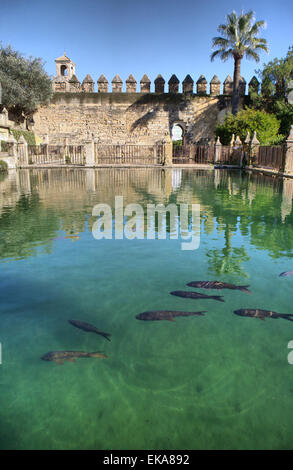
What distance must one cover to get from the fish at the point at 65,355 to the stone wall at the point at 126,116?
93.3 feet

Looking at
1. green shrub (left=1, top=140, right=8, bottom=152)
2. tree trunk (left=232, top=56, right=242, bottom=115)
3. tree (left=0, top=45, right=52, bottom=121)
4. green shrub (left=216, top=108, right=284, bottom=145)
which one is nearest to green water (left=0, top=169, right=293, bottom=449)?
green shrub (left=1, top=140, right=8, bottom=152)

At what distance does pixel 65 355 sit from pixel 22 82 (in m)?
30.5

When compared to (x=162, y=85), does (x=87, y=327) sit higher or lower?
lower

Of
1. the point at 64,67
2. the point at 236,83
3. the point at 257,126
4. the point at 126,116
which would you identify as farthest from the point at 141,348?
the point at 64,67

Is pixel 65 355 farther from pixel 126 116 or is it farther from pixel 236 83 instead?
pixel 126 116

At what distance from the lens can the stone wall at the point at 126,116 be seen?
29.2 meters

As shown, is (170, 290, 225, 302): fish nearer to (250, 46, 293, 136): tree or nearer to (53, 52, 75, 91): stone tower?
(250, 46, 293, 136): tree

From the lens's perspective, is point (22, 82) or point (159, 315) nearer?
point (159, 315)

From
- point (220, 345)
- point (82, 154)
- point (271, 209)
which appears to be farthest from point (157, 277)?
point (82, 154)

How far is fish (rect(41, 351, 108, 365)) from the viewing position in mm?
2469

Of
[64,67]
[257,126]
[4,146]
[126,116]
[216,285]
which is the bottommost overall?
[216,285]

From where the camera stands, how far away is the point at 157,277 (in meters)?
3.97

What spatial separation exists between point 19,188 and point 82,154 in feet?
53.0

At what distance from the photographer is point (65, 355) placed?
2.50 metres
